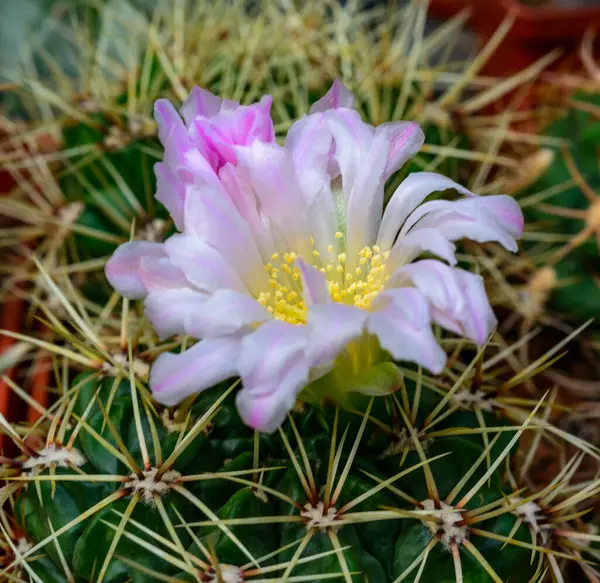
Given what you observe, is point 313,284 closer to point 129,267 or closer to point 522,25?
point 129,267

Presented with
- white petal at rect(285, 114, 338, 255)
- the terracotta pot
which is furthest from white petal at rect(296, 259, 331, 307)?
the terracotta pot

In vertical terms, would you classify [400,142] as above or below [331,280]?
above

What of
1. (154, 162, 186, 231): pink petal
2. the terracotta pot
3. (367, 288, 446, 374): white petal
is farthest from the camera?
the terracotta pot

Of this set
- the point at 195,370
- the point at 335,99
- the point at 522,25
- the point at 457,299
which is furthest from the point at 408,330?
the point at 522,25

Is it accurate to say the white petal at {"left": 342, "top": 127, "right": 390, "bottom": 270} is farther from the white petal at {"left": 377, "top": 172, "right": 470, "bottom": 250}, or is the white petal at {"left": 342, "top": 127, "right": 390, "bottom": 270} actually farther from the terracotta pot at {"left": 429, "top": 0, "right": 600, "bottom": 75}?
the terracotta pot at {"left": 429, "top": 0, "right": 600, "bottom": 75}

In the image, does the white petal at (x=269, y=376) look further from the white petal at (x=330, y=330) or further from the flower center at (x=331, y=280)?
the flower center at (x=331, y=280)

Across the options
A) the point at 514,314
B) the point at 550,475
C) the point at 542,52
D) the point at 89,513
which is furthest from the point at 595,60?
the point at 89,513

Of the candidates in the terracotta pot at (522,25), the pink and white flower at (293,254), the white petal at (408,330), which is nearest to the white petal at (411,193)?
the pink and white flower at (293,254)

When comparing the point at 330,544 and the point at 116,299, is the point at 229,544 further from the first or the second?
the point at 116,299
